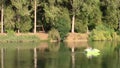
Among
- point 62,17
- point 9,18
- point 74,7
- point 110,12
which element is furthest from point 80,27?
point 9,18

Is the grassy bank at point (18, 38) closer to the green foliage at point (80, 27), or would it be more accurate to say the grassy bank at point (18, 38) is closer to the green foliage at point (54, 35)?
the green foliage at point (54, 35)

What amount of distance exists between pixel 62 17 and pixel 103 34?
8901 mm

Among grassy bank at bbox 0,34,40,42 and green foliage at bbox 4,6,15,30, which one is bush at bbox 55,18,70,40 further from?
green foliage at bbox 4,6,15,30

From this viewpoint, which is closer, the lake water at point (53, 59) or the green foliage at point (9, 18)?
the lake water at point (53, 59)

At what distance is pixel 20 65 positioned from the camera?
42719 millimetres

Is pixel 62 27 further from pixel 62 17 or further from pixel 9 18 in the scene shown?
pixel 9 18

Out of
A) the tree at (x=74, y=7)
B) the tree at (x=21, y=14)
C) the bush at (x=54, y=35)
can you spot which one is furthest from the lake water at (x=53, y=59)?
the tree at (x=74, y=7)

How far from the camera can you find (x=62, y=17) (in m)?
79.2

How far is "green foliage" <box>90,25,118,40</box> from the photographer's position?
80.1 m

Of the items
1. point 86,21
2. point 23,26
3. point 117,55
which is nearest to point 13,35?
point 23,26

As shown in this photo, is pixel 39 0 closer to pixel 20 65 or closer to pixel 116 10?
pixel 116 10

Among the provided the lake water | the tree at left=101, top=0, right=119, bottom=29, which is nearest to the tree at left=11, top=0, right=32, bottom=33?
the tree at left=101, top=0, right=119, bottom=29

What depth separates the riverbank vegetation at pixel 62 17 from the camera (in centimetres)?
7719

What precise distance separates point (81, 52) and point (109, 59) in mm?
7938
